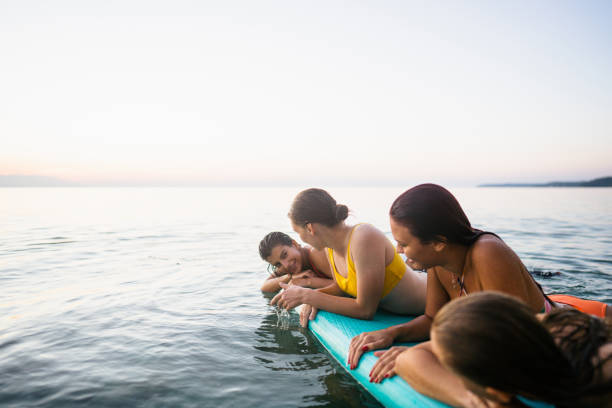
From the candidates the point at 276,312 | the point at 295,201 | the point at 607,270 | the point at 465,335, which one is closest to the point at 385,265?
the point at 295,201

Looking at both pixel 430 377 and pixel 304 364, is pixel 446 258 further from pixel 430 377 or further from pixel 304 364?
pixel 304 364

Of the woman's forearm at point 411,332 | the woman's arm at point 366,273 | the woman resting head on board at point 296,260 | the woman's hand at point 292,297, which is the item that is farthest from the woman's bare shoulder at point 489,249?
the woman resting head on board at point 296,260

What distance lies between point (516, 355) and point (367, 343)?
197cm

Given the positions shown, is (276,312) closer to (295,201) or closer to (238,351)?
(238,351)

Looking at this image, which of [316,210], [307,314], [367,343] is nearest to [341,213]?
[316,210]

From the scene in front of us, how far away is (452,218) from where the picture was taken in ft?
8.64

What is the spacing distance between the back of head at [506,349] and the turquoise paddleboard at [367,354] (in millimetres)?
825

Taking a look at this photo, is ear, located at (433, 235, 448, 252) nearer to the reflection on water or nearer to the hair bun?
the hair bun

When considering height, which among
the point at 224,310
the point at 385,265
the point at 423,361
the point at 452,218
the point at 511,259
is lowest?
the point at 224,310

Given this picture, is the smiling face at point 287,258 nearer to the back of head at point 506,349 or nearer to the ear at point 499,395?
the ear at point 499,395

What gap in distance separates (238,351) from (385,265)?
2.11 m

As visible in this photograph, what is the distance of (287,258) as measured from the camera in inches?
216

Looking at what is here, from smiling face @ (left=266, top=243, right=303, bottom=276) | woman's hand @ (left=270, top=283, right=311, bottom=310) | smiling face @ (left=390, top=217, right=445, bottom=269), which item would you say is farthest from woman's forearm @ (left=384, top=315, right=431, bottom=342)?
smiling face @ (left=266, top=243, right=303, bottom=276)

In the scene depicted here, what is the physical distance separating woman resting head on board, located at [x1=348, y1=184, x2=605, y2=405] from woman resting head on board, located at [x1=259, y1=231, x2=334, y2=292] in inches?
98.4
